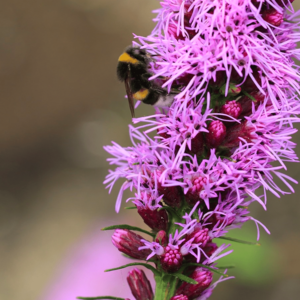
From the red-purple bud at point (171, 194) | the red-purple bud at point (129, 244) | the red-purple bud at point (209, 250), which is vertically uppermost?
the red-purple bud at point (171, 194)

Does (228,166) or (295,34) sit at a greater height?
(295,34)

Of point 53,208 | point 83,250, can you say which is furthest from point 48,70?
point 83,250

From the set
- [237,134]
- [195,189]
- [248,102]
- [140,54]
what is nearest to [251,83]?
[248,102]

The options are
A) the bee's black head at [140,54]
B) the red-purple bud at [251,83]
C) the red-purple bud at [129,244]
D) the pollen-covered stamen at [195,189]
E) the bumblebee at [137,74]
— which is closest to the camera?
the pollen-covered stamen at [195,189]

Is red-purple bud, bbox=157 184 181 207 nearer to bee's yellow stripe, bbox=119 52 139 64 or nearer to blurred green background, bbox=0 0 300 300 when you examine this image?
bee's yellow stripe, bbox=119 52 139 64

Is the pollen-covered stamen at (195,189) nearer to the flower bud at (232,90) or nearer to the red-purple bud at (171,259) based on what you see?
the red-purple bud at (171,259)

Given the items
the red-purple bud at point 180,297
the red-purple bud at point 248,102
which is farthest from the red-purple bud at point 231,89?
the red-purple bud at point 180,297

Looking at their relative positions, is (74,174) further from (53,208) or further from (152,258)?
(152,258)
